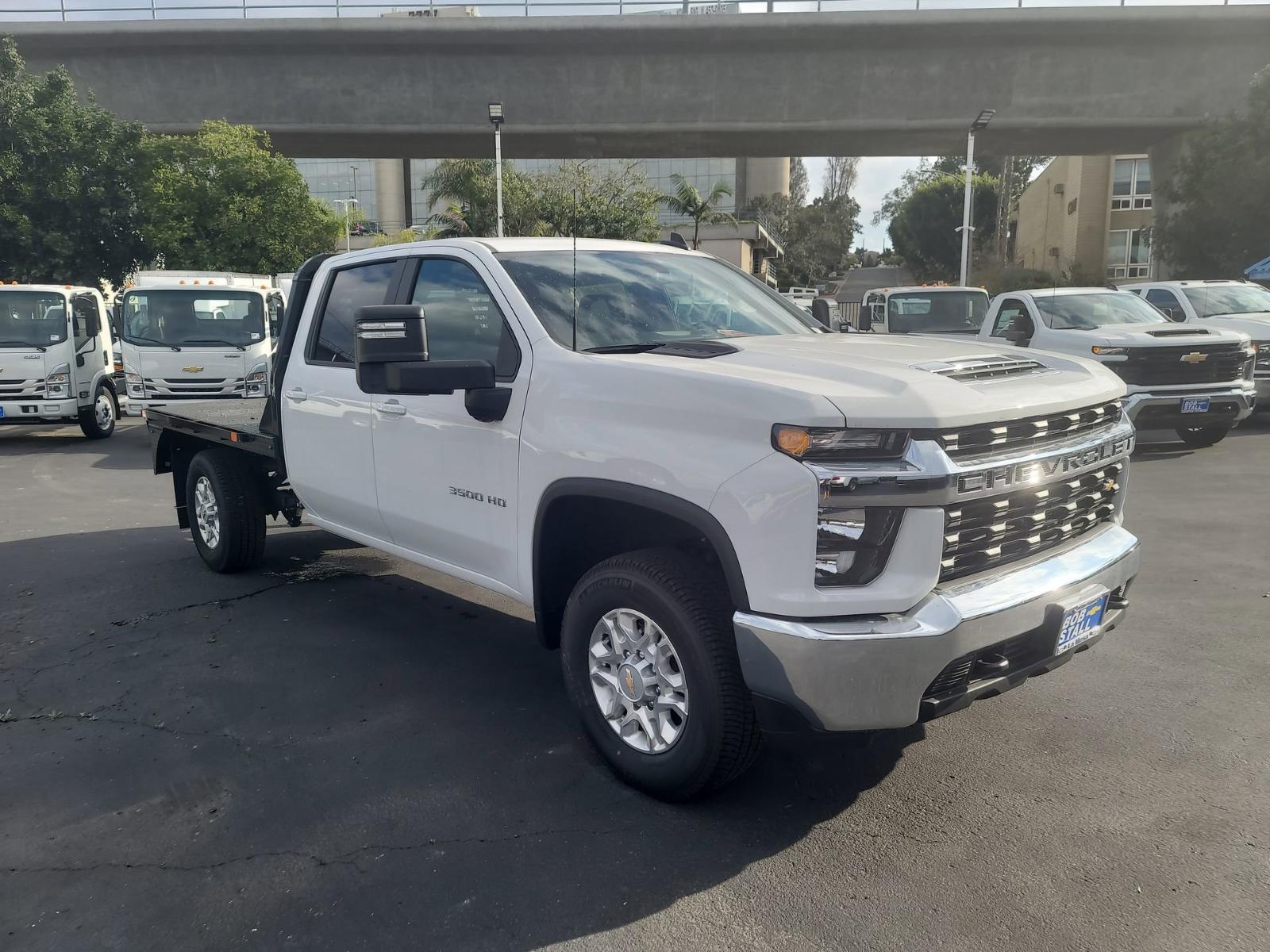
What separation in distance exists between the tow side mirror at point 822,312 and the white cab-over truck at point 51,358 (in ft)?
39.5

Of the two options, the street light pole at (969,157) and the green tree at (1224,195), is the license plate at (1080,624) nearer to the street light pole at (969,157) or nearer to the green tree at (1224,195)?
the street light pole at (969,157)

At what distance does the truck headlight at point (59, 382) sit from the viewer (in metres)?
13.5

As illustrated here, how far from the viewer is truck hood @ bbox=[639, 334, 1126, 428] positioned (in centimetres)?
290

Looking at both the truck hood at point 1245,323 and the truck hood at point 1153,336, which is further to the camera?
the truck hood at point 1245,323

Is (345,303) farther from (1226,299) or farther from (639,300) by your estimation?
(1226,299)

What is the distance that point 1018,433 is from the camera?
124 inches

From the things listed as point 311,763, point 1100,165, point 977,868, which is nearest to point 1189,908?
point 977,868

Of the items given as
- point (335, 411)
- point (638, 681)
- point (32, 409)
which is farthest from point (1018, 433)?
point (32, 409)

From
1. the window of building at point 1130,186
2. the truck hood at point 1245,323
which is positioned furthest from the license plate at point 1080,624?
the window of building at point 1130,186

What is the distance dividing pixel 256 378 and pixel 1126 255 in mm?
41096

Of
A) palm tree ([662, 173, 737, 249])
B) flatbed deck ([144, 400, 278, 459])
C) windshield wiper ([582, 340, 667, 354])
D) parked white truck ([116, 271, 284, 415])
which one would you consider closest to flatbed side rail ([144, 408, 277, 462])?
flatbed deck ([144, 400, 278, 459])

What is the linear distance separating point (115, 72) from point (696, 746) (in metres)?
29.9

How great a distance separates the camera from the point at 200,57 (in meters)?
26.5

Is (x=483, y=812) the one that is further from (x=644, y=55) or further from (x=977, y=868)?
(x=644, y=55)
